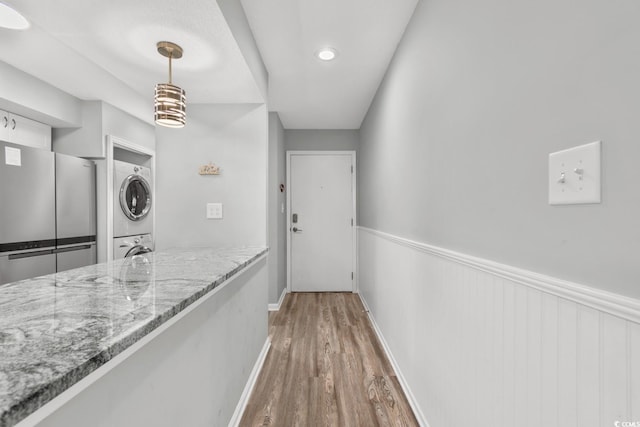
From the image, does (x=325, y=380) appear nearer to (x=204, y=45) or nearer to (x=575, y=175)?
(x=575, y=175)

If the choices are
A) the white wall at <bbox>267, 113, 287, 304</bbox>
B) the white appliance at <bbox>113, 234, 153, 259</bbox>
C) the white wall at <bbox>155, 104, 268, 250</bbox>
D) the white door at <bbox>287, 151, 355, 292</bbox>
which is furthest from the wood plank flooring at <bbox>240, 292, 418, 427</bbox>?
the white appliance at <bbox>113, 234, 153, 259</bbox>

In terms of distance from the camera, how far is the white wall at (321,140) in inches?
172

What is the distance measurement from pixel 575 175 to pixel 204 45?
182 cm

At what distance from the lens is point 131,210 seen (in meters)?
3.59

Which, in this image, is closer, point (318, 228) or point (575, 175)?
point (575, 175)

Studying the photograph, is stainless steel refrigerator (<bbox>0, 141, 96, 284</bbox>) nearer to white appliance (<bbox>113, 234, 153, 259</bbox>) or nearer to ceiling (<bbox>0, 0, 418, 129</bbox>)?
white appliance (<bbox>113, 234, 153, 259</bbox>)

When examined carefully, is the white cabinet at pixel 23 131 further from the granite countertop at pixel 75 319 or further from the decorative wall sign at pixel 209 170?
the granite countertop at pixel 75 319

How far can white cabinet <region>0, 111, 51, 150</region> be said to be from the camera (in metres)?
2.60

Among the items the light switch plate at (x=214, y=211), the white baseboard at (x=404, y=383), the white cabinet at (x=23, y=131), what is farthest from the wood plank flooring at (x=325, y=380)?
the white cabinet at (x=23, y=131)

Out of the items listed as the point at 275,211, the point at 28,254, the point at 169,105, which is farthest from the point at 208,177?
the point at 28,254

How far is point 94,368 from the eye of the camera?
526 mm

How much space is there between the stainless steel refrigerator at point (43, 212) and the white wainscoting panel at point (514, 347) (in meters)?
2.94

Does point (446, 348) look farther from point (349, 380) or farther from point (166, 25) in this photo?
point (166, 25)

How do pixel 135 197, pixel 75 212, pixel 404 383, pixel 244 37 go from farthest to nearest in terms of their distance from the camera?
pixel 135 197 < pixel 75 212 < pixel 404 383 < pixel 244 37
